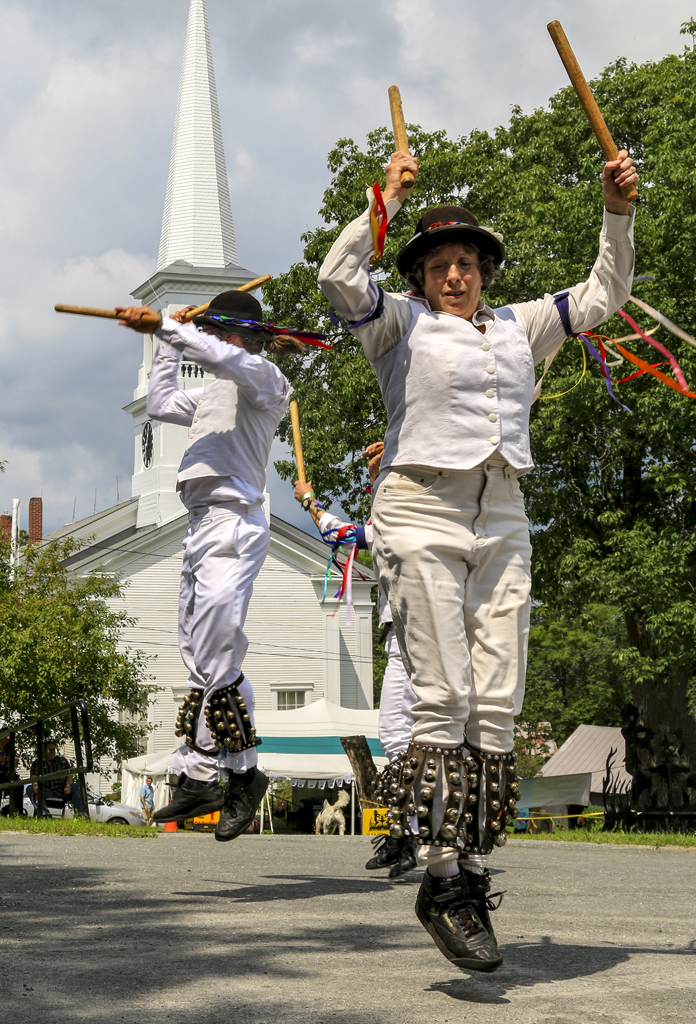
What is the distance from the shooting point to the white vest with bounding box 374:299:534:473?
11.8 ft

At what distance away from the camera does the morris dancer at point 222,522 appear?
5.58 metres

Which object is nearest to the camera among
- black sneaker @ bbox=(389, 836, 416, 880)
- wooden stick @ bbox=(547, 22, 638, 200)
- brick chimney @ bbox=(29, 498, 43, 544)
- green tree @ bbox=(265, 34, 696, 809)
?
wooden stick @ bbox=(547, 22, 638, 200)

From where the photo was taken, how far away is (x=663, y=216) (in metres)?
17.1

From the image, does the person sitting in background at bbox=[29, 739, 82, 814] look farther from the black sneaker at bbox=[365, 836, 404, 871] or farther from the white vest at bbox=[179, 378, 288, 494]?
the white vest at bbox=[179, 378, 288, 494]

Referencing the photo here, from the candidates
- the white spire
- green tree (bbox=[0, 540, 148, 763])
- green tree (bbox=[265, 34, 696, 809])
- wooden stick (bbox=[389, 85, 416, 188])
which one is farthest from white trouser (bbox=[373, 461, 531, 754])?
the white spire

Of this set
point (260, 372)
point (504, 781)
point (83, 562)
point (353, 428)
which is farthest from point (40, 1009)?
point (83, 562)

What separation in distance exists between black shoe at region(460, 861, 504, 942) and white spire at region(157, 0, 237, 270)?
145 ft

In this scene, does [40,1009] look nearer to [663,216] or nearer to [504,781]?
[504,781]

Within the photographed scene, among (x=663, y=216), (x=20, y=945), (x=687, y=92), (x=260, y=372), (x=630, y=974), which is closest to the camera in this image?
(x=630, y=974)

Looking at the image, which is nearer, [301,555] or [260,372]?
[260,372]

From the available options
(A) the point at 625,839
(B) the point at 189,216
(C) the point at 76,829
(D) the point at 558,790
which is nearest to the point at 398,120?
(C) the point at 76,829

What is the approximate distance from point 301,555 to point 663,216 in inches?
1115

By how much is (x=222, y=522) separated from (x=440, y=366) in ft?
8.01

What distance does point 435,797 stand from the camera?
11.1 ft
